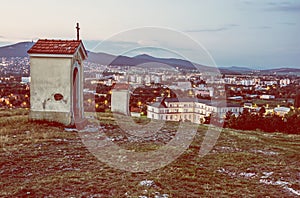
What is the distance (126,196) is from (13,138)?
260 inches

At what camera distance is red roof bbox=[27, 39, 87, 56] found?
13909 millimetres

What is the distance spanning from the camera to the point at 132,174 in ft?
26.8

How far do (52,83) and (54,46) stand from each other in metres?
1.64

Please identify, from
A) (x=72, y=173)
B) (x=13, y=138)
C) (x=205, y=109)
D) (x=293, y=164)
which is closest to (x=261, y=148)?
(x=293, y=164)

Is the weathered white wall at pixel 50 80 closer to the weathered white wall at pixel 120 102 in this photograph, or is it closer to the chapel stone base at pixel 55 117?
the chapel stone base at pixel 55 117

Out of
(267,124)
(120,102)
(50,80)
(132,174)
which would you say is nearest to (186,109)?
(267,124)

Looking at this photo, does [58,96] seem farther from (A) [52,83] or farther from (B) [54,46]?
(B) [54,46]

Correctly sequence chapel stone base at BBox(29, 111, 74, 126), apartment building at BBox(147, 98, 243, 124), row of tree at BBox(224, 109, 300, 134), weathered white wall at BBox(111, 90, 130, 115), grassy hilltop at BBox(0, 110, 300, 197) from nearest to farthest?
1. grassy hilltop at BBox(0, 110, 300, 197)
2. chapel stone base at BBox(29, 111, 74, 126)
3. weathered white wall at BBox(111, 90, 130, 115)
4. row of tree at BBox(224, 109, 300, 134)
5. apartment building at BBox(147, 98, 243, 124)

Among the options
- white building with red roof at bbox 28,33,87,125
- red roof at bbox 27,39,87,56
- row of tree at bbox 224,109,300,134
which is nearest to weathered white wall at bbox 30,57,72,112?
white building with red roof at bbox 28,33,87,125

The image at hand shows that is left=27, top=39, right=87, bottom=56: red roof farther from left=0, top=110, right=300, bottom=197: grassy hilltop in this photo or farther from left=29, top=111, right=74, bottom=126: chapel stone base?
left=0, top=110, right=300, bottom=197: grassy hilltop

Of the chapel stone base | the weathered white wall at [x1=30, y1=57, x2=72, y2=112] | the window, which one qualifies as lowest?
the chapel stone base

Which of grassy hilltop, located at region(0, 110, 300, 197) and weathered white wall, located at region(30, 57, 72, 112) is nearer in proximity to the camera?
grassy hilltop, located at region(0, 110, 300, 197)

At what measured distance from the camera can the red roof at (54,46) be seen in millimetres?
13909

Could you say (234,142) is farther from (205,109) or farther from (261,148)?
(205,109)
